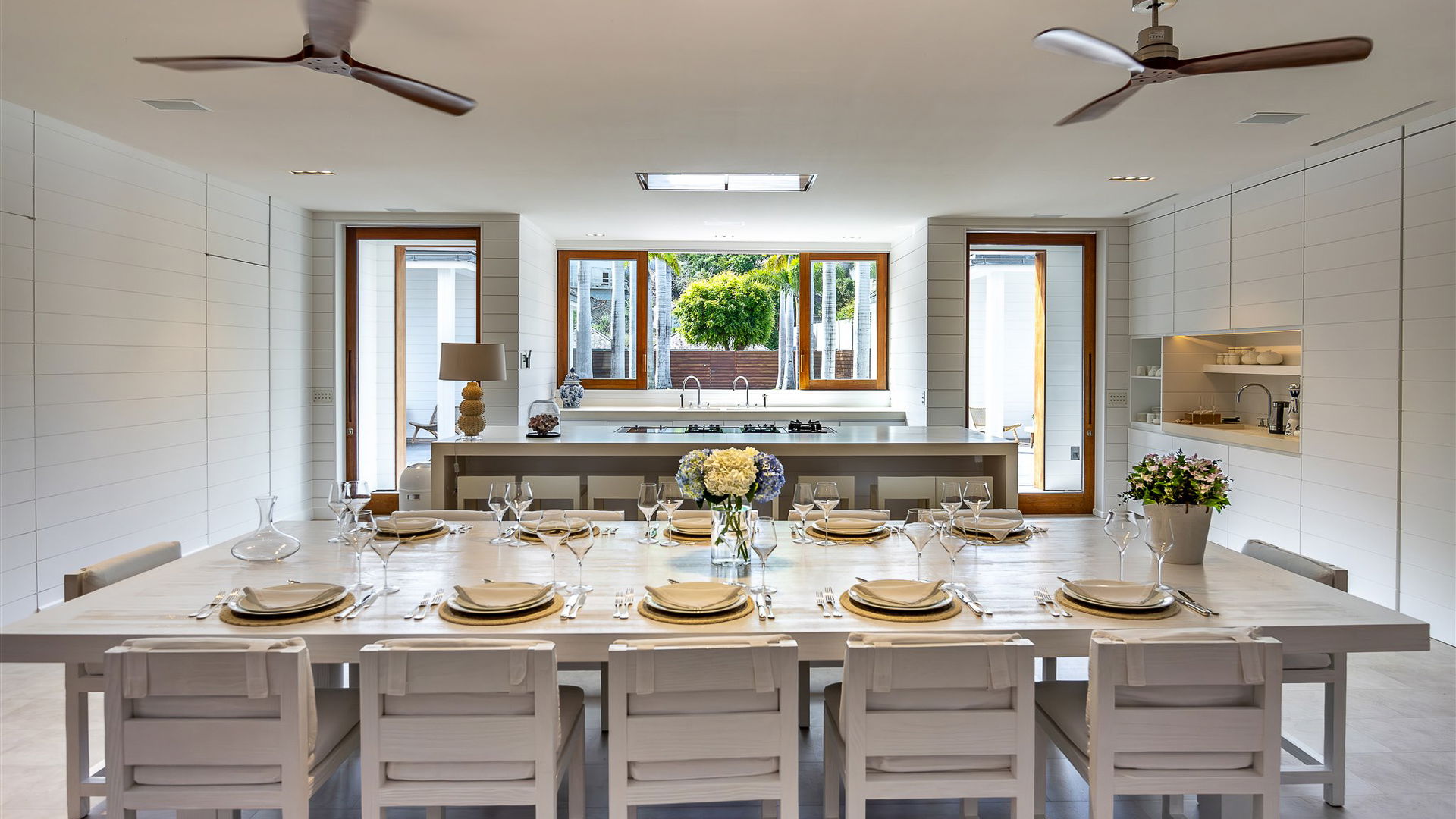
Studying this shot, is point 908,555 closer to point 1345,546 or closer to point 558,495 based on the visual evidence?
point 558,495

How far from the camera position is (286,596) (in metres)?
1.93

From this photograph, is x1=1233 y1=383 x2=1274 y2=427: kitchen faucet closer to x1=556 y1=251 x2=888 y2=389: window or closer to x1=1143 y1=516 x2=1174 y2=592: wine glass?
x1=556 y1=251 x2=888 y2=389: window

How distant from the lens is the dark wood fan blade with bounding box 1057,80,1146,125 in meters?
2.79

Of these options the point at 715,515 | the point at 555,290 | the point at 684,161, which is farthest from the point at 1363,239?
the point at 555,290

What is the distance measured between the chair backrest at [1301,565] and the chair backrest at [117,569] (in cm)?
326

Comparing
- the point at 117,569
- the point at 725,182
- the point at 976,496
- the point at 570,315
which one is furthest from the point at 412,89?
the point at 570,315

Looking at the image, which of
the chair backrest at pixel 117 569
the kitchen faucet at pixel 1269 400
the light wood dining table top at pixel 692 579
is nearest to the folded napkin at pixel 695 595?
the light wood dining table top at pixel 692 579

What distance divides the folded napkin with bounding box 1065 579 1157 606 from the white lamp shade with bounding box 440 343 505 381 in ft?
11.2

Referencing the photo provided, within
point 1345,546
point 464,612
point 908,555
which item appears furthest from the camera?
point 1345,546

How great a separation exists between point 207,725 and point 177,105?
126 inches

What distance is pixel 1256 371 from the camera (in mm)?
5293

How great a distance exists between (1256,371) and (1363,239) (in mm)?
1279

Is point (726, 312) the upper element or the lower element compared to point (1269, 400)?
upper

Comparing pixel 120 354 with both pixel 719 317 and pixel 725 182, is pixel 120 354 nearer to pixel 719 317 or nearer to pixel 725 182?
pixel 725 182
